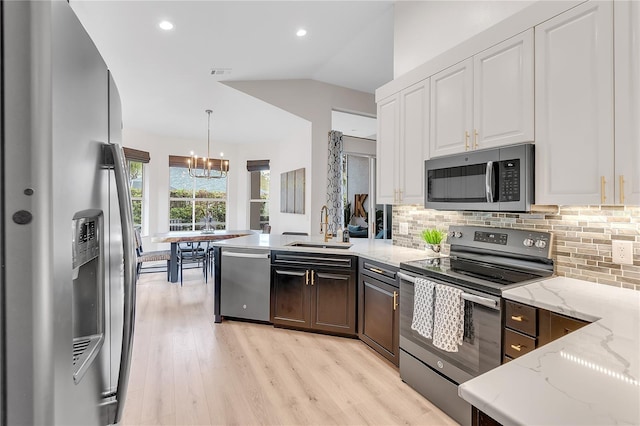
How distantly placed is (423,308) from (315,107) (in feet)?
12.3

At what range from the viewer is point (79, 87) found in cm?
64

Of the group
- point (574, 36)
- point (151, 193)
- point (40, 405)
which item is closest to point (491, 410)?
point (40, 405)

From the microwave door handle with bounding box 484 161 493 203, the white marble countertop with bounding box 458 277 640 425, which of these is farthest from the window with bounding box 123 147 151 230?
the white marble countertop with bounding box 458 277 640 425

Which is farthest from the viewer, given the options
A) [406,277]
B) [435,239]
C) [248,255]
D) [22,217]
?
[248,255]

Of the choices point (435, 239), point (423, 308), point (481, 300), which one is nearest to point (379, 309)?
point (423, 308)

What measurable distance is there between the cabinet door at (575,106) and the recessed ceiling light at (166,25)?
302 centimetres

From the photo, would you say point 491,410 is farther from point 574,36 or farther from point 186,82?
point 186,82

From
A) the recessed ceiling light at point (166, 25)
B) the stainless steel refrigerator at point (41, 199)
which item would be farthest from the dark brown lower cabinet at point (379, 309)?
the recessed ceiling light at point (166, 25)

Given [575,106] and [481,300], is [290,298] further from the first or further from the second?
[575,106]

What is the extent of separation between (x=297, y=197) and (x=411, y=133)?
10.5 feet

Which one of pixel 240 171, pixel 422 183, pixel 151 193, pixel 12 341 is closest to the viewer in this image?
pixel 12 341

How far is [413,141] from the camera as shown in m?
2.70

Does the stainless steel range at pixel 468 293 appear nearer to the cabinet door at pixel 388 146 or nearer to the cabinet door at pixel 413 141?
the cabinet door at pixel 413 141

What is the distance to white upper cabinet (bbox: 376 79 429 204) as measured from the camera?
8.59ft
